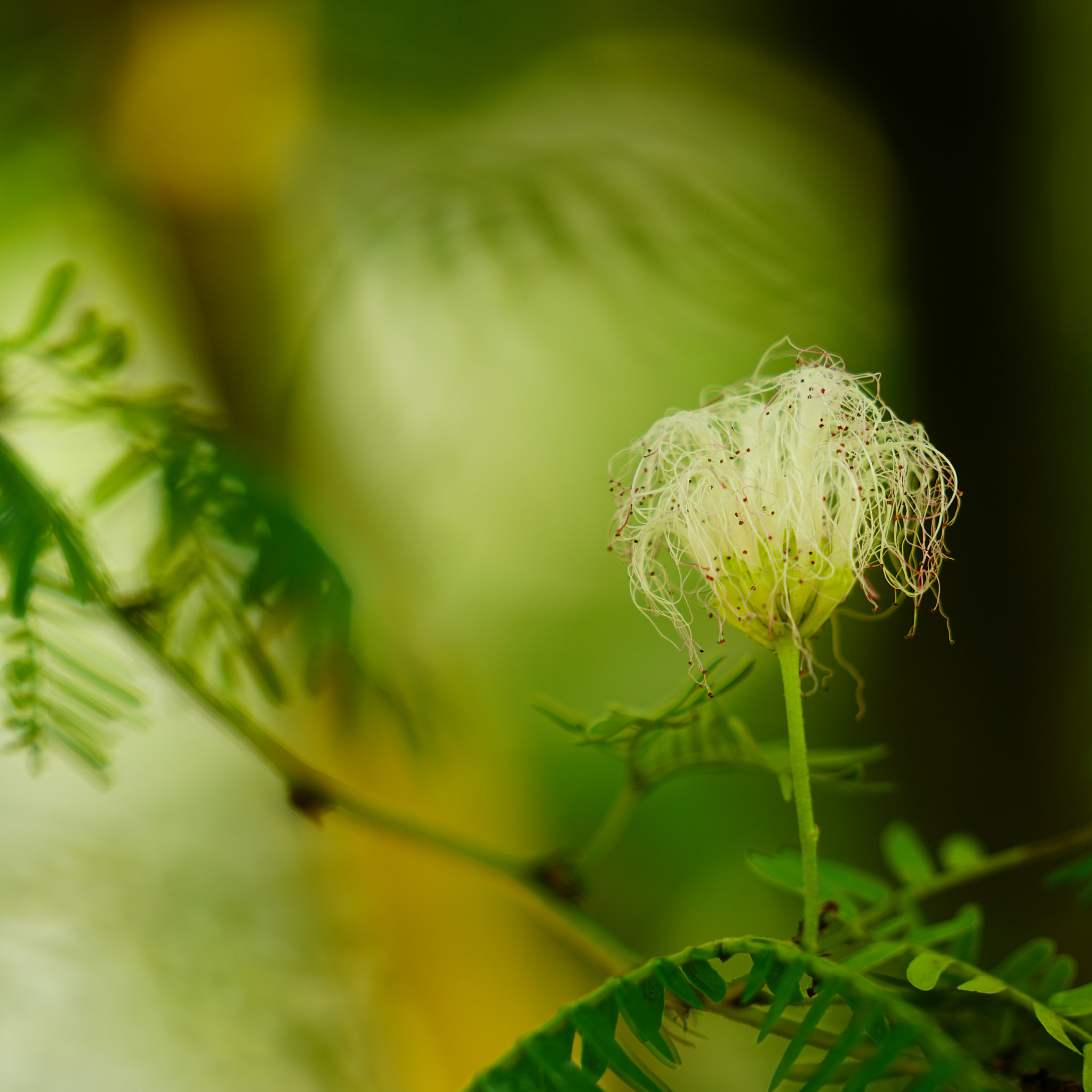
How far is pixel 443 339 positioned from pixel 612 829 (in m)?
1.00

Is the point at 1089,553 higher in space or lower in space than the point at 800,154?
lower

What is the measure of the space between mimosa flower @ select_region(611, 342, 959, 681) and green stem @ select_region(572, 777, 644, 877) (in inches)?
3.5

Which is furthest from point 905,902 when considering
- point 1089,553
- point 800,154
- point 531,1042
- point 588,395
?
point 588,395

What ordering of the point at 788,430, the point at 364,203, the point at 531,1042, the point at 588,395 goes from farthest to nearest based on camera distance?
the point at 588,395 < the point at 364,203 < the point at 788,430 < the point at 531,1042

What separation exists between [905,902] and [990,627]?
63 centimetres

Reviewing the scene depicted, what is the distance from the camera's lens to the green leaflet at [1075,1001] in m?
0.31

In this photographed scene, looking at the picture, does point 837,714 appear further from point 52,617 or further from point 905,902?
point 52,617

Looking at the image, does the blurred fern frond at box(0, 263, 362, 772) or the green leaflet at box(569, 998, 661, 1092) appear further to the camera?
the blurred fern frond at box(0, 263, 362, 772)

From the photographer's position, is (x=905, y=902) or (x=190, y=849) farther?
(x=190, y=849)

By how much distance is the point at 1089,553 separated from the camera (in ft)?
3.32

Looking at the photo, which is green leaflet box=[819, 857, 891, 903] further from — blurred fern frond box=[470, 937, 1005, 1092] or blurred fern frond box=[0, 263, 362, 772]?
blurred fern frond box=[0, 263, 362, 772]

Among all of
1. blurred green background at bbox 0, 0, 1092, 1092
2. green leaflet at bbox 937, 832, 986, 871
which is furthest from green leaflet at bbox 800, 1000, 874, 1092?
blurred green background at bbox 0, 0, 1092, 1092

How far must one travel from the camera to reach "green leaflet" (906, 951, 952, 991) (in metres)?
0.30

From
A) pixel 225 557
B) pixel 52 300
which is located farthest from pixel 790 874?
pixel 52 300
